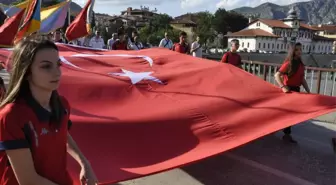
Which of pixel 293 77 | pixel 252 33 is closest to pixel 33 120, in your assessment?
pixel 293 77

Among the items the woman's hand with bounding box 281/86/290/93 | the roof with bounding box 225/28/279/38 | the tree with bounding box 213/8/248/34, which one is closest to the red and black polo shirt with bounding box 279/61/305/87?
the woman's hand with bounding box 281/86/290/93

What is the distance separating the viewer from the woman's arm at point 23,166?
1580mm

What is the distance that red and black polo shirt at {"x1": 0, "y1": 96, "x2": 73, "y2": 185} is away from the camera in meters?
1.56

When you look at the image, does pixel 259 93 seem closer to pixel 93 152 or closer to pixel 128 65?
pixel 128 65

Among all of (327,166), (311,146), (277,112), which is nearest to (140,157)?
(277,112)

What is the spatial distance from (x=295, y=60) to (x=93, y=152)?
389 centimetres

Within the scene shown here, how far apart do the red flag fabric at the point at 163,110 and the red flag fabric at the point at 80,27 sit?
4020mm

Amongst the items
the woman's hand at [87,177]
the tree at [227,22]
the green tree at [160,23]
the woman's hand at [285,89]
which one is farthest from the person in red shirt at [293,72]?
the tree at [227,22]

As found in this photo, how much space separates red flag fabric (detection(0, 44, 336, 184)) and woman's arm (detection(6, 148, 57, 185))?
142 cm

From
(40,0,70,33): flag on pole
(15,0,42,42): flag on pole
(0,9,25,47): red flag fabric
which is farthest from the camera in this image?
(40,0,70,33): flag on pole

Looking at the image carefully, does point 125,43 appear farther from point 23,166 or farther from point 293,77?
point 23,166

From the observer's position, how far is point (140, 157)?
11.6 feet

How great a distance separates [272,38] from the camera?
109062 mm

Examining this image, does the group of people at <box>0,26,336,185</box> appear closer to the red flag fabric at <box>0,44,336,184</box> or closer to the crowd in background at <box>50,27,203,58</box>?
the red flag fabric at <box>0,44,336,184</box>
